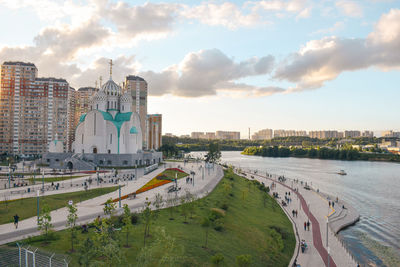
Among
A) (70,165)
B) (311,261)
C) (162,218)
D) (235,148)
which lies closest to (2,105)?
(70,165)

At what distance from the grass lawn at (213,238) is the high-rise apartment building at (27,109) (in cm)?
6793

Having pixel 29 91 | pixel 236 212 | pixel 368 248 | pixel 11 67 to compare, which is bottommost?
pixel 368 248

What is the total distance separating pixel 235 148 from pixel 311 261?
594ft

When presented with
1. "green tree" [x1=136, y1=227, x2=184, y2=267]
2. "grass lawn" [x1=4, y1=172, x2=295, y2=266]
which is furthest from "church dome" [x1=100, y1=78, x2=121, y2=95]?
"green tree" [x1=136, y1=227, x2=184, y2=267]

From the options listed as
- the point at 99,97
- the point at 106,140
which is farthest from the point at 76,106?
the point at 106,140

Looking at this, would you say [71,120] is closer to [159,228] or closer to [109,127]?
[109,127]

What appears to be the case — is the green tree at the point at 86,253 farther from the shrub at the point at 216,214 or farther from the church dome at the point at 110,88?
the church dome at the point at 110,88

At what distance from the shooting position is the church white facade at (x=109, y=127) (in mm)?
55219

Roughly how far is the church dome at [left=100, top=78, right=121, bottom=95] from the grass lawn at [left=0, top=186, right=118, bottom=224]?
119ft

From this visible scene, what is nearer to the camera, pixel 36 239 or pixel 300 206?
pixel 36 239

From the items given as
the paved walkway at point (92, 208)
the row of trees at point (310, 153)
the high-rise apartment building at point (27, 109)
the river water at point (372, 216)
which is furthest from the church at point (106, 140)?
the row of trees at point (310, 153)

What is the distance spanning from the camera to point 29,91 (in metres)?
78.3

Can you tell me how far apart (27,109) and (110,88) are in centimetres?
3307

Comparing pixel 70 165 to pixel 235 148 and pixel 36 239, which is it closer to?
pixel 36 239
